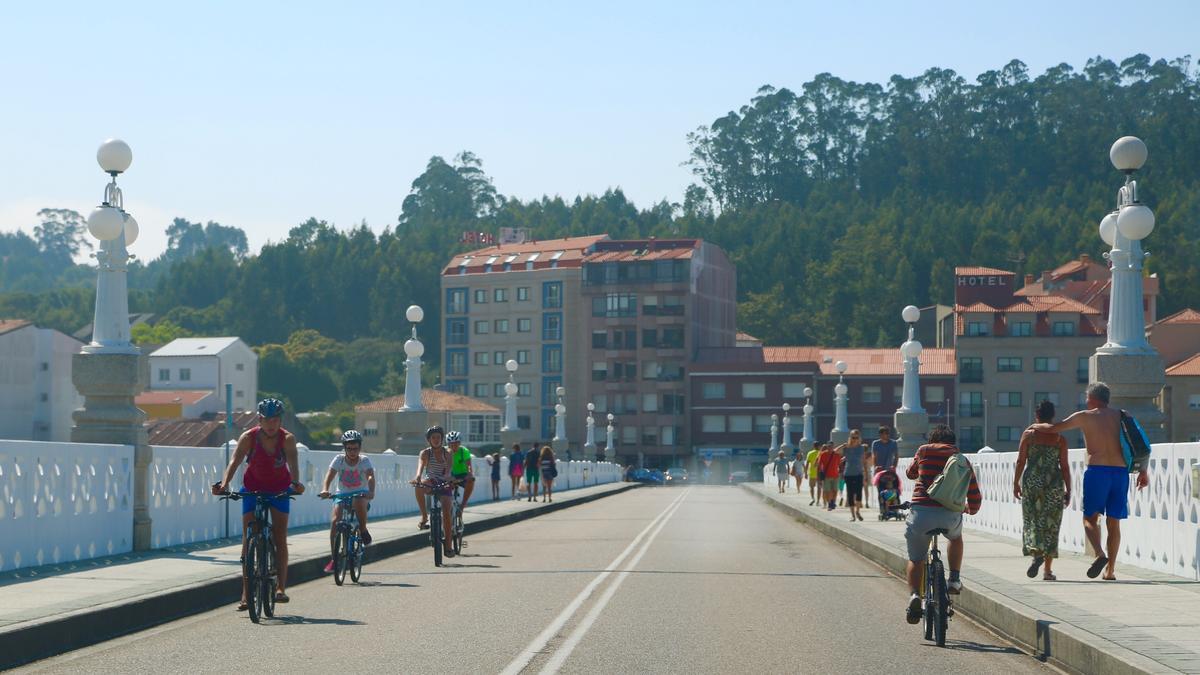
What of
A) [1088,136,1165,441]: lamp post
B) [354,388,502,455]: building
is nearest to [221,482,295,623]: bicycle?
[1088,136,1165,441]: lamp post

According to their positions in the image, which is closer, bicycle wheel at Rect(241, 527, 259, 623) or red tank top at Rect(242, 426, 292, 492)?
bicycle wheel at Rect(241, 527, 259, 623)

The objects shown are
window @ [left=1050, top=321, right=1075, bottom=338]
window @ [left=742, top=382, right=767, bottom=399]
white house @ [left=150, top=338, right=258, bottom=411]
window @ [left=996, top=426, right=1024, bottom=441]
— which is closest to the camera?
window @ [left=996, top=426, right=1024, bottom=441]

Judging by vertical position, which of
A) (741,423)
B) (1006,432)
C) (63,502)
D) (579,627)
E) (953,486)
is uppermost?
(953,486)

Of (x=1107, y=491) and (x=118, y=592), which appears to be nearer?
(x=118, y=592)

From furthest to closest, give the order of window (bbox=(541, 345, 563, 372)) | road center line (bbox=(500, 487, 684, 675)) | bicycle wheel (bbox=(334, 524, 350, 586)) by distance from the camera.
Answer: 1. window (bbox=(541, 345, 563, 372))
2. bicycle wheel (bbox=(334, 524, 350, 586))
3. road center line (bbox=(500, 487, 684, 675))

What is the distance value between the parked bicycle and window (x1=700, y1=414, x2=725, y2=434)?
9931 cm

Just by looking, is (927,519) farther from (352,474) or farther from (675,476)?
(675,476)

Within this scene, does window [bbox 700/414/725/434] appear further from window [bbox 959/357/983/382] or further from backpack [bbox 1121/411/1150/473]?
backpack [bbox 1121/411/1150/473]

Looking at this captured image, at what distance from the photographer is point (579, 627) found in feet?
40.8

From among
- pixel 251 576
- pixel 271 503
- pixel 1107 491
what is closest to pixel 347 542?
pixel 271 503

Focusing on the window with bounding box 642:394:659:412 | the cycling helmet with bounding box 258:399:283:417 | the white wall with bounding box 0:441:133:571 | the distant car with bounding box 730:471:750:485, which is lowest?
the distant car with bounding box 730:471:750:485

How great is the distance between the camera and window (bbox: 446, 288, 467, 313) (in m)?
132

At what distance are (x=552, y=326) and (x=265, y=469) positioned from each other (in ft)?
373

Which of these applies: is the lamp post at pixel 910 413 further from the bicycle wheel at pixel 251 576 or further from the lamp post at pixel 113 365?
the bicycle wheel at pixel 251 576
